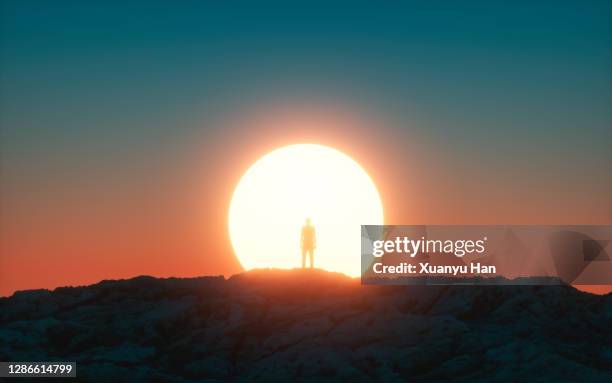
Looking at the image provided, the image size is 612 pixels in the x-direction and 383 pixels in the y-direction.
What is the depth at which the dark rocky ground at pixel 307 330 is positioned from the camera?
6303 centimetres

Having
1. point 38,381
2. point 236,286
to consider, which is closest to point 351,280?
point 236,286

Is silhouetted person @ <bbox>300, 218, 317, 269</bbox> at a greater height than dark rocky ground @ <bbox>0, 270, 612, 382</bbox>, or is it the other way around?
silhouetted person @ <bbox>300, 218, 317, 269</bbox>

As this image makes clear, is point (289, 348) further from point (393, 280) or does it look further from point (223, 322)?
point (393, 280)

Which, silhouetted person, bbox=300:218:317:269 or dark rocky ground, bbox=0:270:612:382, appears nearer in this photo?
dark rocky ground, bbox=0:270:612:382

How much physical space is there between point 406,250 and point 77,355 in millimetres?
31017

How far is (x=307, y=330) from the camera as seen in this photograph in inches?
2721

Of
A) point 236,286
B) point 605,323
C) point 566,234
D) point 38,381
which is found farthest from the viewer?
point 566,234

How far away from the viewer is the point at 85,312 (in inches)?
2970

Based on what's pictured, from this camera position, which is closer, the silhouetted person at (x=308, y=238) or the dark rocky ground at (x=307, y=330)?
the dark rocky ground at (x=307, y=330)

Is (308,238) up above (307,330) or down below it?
above

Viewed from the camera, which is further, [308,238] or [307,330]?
[308,238]

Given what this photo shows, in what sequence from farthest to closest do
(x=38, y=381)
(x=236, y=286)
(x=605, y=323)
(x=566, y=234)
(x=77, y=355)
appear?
(x=566, y=234) → (x=236, y=286) → (x=605, y=323) → (x=77, y=355) → (x=38, y=381)

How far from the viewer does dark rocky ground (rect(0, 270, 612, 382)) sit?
63.0 m

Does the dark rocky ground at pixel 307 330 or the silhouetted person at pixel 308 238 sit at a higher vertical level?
the silhouetted person at pixel 308 238
